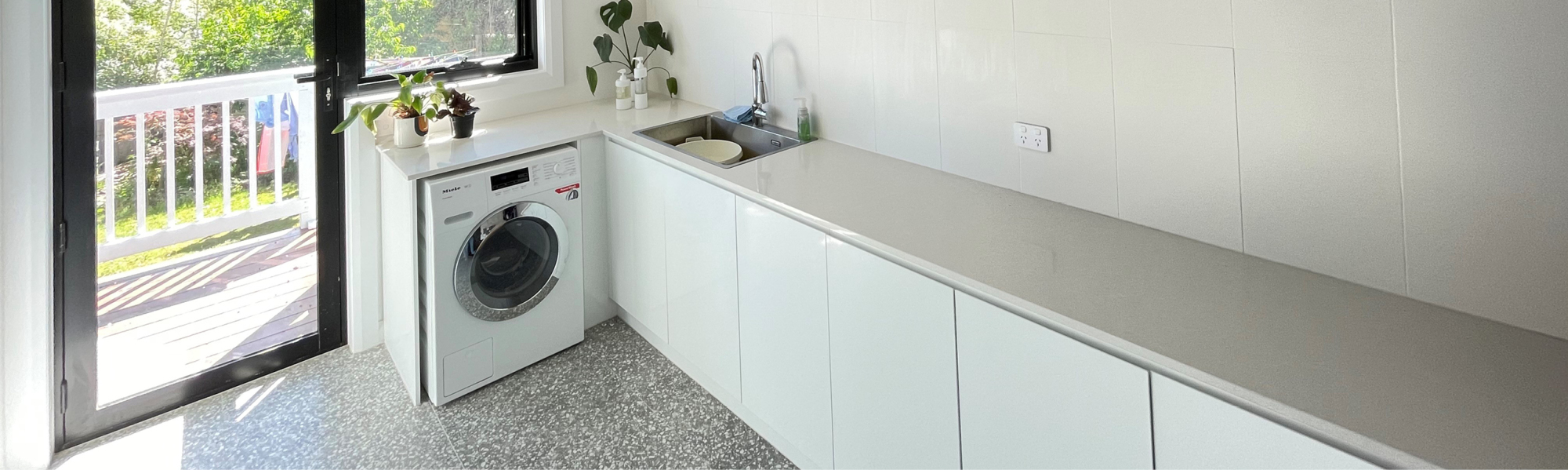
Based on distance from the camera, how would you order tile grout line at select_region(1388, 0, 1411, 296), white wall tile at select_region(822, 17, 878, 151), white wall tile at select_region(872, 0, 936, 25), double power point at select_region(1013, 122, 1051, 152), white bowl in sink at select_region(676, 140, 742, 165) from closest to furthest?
tile grout line at select_region(1388, 0, 1411, 296) < double power point at select_region(1013, 122, 1051, 152) < white wall tile at select_region(872, 0, 936, 25) < white wall tile at select_region(822, 17, 878, 151) < white bowl in sink at select_region(676, 140, 742, 165)

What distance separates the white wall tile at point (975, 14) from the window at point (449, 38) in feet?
5.77

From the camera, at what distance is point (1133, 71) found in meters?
1.60

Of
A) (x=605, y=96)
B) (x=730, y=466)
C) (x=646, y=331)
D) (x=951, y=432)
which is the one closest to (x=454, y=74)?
(x=605, y=96)

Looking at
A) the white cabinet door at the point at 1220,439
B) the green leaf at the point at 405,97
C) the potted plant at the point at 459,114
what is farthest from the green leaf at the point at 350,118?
the white cabinet door at the point at 1220,439

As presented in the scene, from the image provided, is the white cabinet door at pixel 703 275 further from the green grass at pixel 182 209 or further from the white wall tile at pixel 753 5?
the green grass at pixel 182 209

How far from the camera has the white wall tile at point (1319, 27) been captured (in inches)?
49.6

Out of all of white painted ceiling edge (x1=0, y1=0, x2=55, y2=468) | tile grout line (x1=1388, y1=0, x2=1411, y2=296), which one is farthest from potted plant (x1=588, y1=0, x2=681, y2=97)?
tile grout line (x1=1388, y1=0, x2=1411, y2=296)

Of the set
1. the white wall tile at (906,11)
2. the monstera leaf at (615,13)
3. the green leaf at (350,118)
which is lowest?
the green leaf at (350,118)

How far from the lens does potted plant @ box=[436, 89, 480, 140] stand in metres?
2.50

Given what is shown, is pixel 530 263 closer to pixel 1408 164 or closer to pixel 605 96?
pixel 605 96

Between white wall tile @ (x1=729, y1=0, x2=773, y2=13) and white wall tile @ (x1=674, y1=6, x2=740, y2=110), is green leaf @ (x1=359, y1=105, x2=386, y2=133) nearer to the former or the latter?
white wall tile @ (x1=674, y1=6, x2=740, y2=110)

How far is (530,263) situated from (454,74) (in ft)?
2.80

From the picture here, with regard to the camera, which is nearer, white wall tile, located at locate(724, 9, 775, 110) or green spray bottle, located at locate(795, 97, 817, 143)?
green spray bottle, located at locate(795, 97, 817, 143)

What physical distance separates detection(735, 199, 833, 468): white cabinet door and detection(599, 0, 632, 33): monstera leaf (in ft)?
4.50
